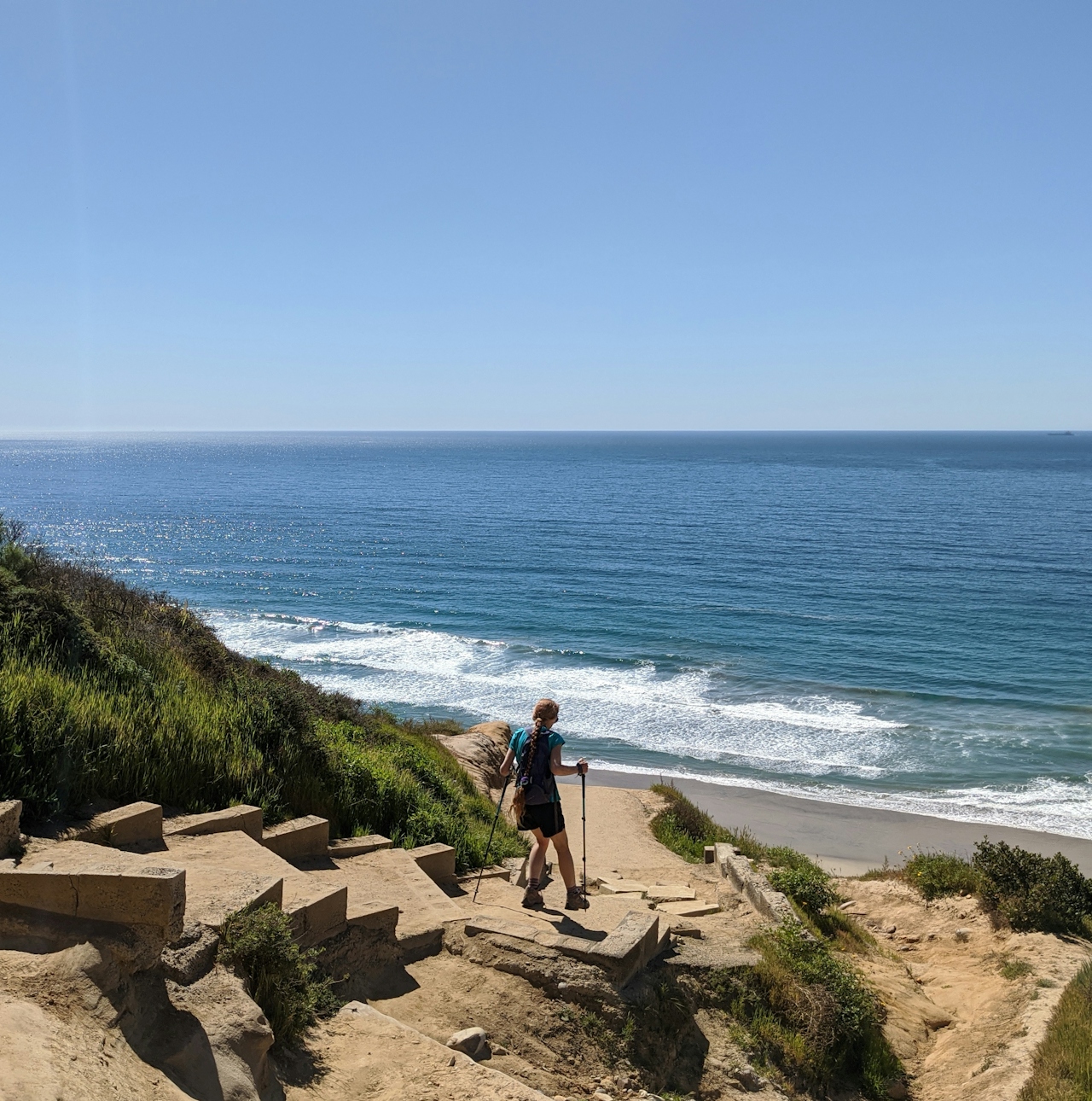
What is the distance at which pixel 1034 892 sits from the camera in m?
12.5

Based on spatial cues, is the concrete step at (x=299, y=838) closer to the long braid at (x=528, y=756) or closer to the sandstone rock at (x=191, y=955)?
the long braid at (x=528, y=756)

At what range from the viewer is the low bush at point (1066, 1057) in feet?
24.1

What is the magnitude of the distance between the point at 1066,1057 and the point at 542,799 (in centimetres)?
507

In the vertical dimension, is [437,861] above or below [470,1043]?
below

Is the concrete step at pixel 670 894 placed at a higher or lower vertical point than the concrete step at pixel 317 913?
lower

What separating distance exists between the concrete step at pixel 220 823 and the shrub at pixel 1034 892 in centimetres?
1030

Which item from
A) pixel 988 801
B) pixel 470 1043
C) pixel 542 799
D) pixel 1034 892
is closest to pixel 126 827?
pixel 470 1043

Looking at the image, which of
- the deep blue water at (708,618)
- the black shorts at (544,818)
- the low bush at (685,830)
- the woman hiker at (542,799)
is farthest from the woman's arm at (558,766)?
the deep blue water at (708,618)

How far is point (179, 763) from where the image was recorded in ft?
28.1

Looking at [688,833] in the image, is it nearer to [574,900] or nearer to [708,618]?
[574,900]

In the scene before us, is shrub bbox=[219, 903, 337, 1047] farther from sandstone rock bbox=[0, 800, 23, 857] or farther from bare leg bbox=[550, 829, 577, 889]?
bare leg bbox=[550, 829, 577, 889]

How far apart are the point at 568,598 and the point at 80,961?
1554 inches

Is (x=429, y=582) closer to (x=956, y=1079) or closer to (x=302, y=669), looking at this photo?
(x=302, y=669)

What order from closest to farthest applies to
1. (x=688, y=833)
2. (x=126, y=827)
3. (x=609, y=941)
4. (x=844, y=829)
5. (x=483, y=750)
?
(x=609, y=941)
(x=126, y=827)
(x=688, y=833)
(x=483, y=750)
(x=844, y=829)
